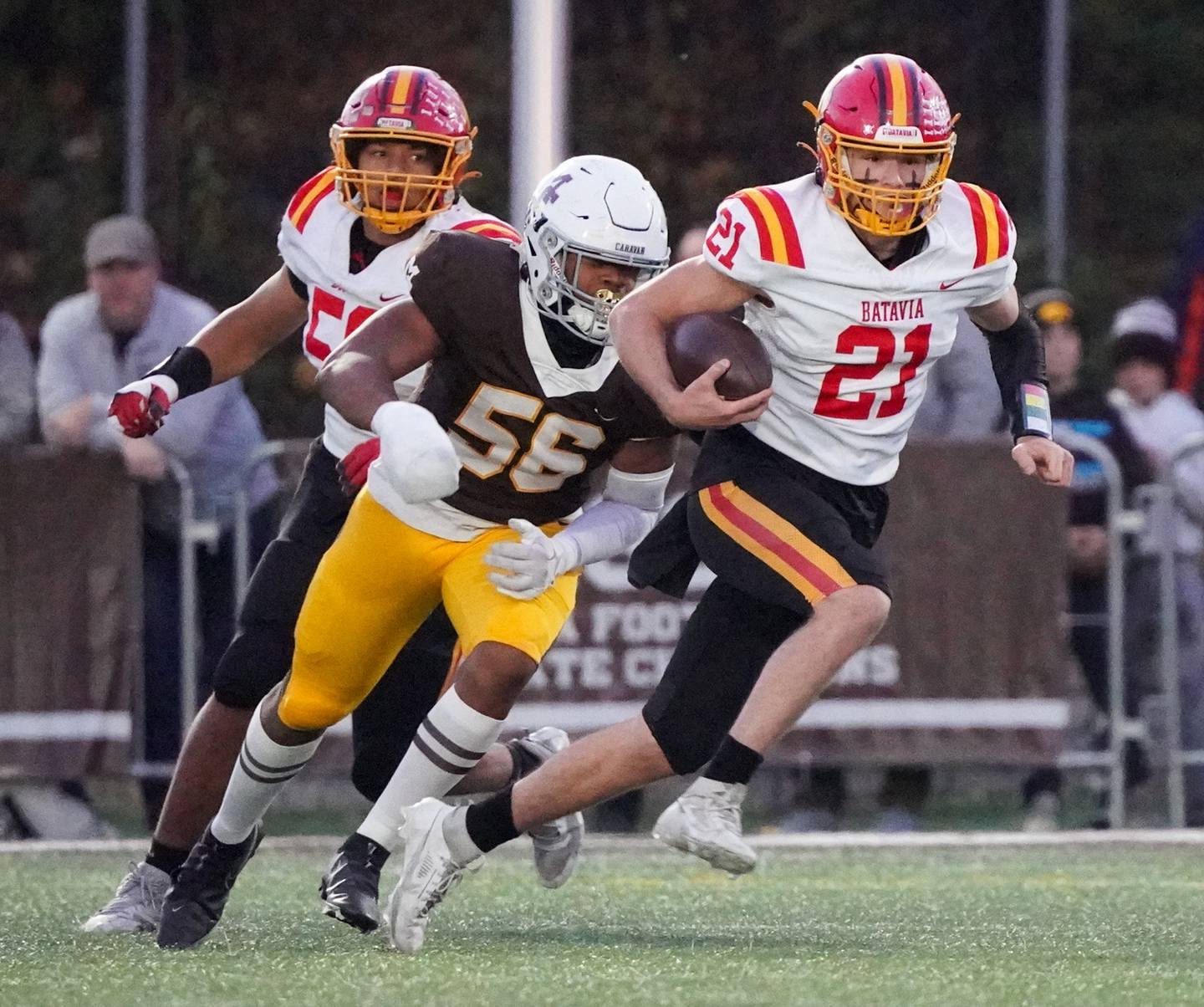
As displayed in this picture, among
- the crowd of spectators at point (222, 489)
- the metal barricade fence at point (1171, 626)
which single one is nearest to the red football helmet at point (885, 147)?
the crowd of spectators at point (222, 489)

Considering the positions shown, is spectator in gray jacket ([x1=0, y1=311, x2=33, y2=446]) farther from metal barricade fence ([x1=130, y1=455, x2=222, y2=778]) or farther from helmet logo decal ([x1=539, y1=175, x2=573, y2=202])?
helmet logo decal ([x1=539, y1=175, x2=573, y2=202])

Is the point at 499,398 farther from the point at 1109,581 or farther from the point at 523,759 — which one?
the point at 1109,581

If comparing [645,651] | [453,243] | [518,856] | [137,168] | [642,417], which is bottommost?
[518,856]

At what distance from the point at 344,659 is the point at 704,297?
94 centimetres

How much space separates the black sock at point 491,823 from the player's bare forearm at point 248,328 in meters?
1.16

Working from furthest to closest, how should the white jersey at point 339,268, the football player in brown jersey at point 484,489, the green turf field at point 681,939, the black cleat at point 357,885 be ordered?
the white jersey at point 339,268 < the black cleat at point 357,885 < the football player in brown jersey at point 484,489 < the green turf field at point 681,939

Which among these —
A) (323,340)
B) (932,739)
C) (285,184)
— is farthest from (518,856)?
(285,184)

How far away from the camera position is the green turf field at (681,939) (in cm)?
430

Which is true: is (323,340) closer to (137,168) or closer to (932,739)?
(932,739)

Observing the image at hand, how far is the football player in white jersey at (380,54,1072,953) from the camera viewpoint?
482 cm

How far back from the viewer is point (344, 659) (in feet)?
16.2

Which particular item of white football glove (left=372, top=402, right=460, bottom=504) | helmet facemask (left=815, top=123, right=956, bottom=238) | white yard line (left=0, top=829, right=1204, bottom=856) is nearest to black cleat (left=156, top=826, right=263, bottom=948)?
white football glove (left=372, top=402, right=460, bottom=504)

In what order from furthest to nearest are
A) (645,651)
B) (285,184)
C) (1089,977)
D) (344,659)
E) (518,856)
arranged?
(285,184) → (645,651) → (518,856) → (344,659) → (1089,977)

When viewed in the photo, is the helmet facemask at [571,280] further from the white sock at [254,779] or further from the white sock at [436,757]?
the white sock at [254,779]
